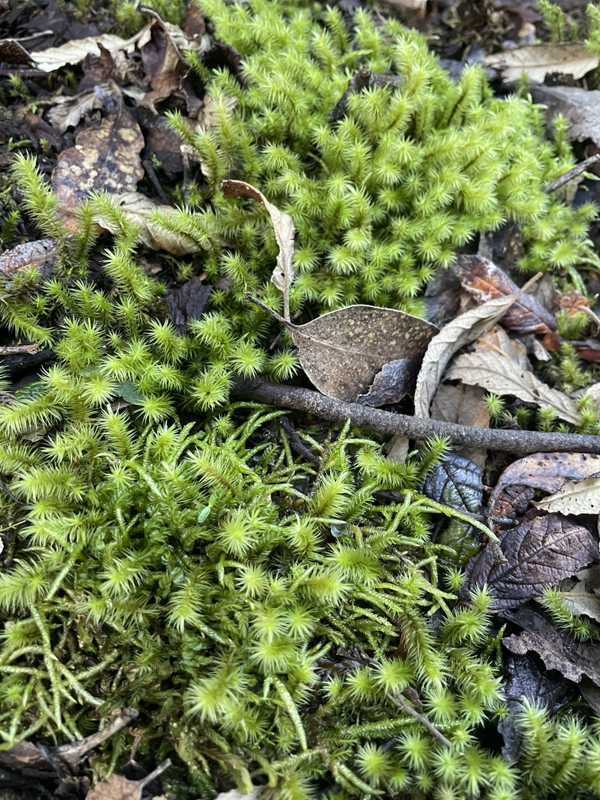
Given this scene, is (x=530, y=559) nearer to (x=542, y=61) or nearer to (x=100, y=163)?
(x=100, y=163)

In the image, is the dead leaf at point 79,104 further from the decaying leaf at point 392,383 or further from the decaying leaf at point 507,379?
the decaying leaf at point 507,379

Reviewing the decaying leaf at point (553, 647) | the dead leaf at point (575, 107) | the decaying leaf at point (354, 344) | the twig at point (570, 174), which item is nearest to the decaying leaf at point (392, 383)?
the decaying leaf at point (354, 344)

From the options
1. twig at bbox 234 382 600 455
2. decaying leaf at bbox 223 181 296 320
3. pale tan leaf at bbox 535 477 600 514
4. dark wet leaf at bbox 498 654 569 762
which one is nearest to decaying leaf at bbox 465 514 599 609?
pale tan leaf at bbox 535 477 600 514

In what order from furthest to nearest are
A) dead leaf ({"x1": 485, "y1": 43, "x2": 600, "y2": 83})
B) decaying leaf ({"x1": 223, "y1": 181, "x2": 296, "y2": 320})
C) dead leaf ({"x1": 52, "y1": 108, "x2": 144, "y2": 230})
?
dead leaf ({"x1": 485, "y1": 43, "x2": 600, "y2": 83})
dead leaf ({"x1": 52, "y1": 108, "x2": 144, "y2": 230})
decaying leaf ({"x1": 223, "y1": 181, "x2": 296, "y2": 320})

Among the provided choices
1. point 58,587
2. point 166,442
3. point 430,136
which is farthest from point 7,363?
point 430,136

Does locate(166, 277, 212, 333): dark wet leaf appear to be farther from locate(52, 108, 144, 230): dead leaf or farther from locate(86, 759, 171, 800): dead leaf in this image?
locate(86, 759, 171, 800): dead leaf
